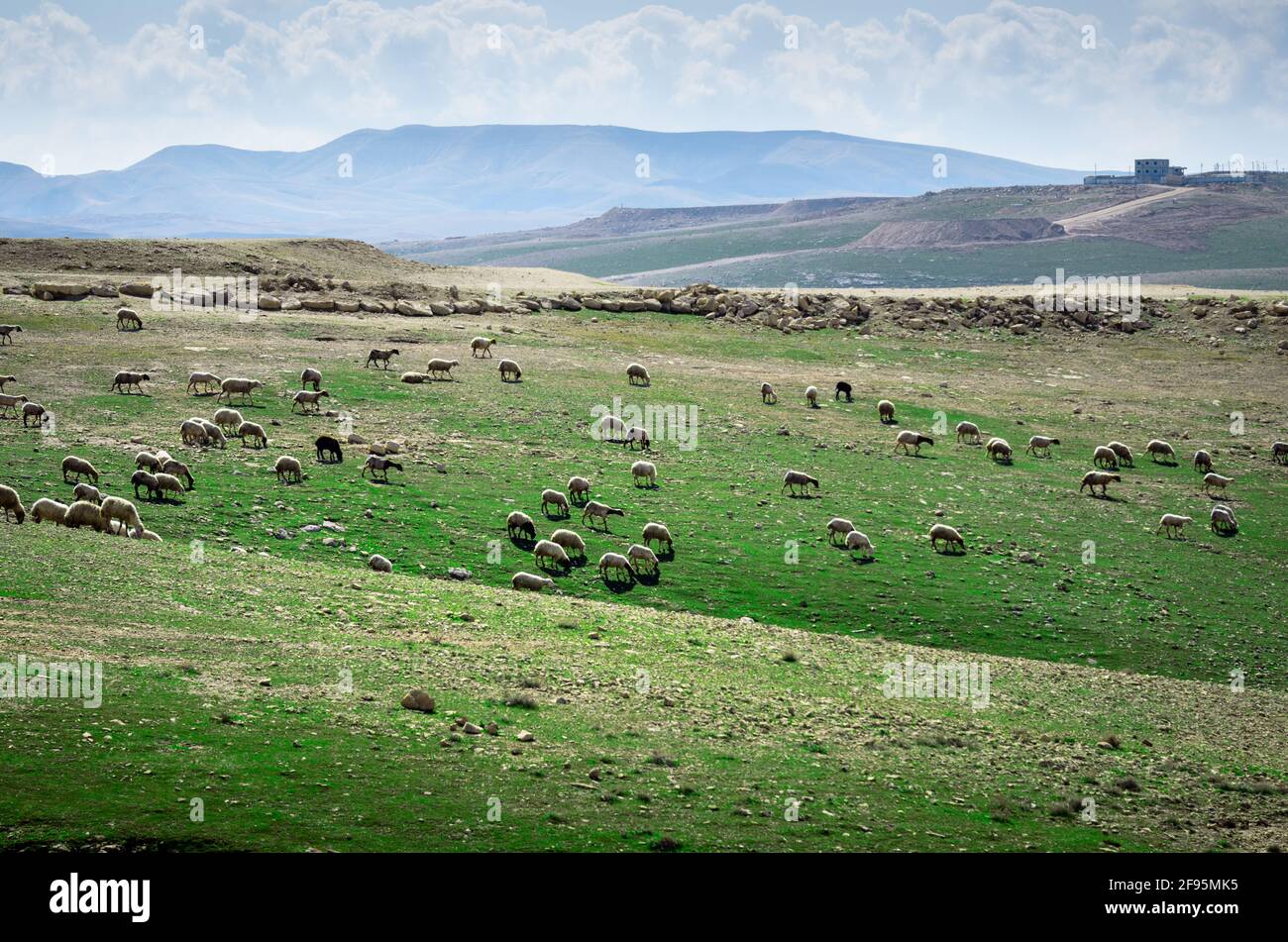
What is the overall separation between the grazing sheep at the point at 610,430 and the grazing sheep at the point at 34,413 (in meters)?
18.4

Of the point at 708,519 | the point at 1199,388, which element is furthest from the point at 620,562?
the point at 1199,388

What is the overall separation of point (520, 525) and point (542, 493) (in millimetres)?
3198

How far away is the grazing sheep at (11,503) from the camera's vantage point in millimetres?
26438

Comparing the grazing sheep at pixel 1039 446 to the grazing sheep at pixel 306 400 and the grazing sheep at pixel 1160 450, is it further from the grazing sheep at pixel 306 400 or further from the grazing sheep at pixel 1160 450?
the grazing sheep at pixel 306 400

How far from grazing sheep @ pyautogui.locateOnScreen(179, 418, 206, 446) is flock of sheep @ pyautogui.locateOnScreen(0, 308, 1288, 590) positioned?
3 cm

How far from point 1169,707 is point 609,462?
2055 cm

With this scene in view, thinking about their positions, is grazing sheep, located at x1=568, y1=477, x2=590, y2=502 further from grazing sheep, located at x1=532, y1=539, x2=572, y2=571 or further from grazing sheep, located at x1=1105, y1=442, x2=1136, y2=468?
grazing sheep, located at x1=1105, y1=442, x2=1136, y2=468

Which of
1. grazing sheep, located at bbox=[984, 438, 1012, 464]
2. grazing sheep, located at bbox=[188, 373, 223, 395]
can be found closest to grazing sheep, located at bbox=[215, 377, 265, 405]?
grazing sheep, located at bbox=[188, 373, 223, 395]

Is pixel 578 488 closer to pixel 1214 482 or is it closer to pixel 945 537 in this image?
pixel 945 537

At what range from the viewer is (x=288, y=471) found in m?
33.7

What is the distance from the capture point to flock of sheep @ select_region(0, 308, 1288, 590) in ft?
91.7

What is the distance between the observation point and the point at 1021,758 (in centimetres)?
1975

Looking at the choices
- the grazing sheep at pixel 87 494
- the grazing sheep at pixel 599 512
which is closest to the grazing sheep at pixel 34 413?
the grazing sheep at pixel 87 494
